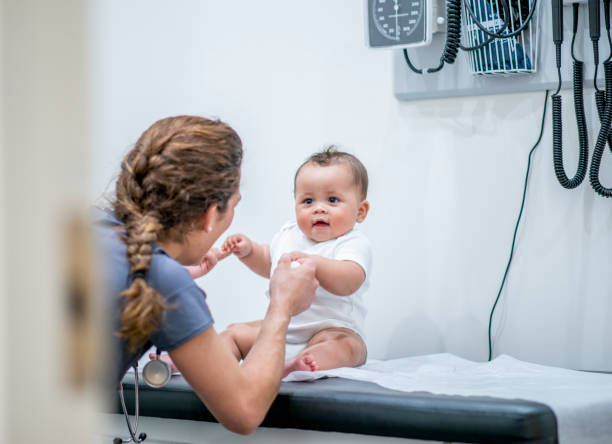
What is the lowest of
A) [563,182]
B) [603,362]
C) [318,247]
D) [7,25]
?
[603,362]

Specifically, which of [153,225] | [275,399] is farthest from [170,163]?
[275,399]

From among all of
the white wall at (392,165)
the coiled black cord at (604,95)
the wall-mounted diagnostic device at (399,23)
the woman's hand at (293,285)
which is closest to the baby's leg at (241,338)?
the woman's hand at (293,285)

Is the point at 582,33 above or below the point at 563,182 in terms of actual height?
above

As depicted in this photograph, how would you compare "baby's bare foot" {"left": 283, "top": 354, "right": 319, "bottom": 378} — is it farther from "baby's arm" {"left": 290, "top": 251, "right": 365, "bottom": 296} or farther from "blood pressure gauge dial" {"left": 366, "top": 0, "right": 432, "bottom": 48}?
"blood pressure gauge dial" {"left": 366, "top": 0, "right": 432, "bottom": 48}

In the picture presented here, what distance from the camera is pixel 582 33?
1.85 meters

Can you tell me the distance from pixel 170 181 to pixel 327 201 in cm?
69

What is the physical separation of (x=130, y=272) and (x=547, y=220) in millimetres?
1165

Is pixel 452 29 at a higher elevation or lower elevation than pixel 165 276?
higher

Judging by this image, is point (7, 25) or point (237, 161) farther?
point (237, 161)

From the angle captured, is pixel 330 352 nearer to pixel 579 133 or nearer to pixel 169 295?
pixel 169 295

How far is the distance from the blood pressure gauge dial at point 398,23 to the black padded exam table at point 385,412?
2.84ft

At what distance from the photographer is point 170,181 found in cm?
122

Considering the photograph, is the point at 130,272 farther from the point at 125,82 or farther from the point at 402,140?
the point at 125,82

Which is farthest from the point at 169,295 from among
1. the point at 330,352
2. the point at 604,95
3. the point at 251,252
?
the point at 604,95
